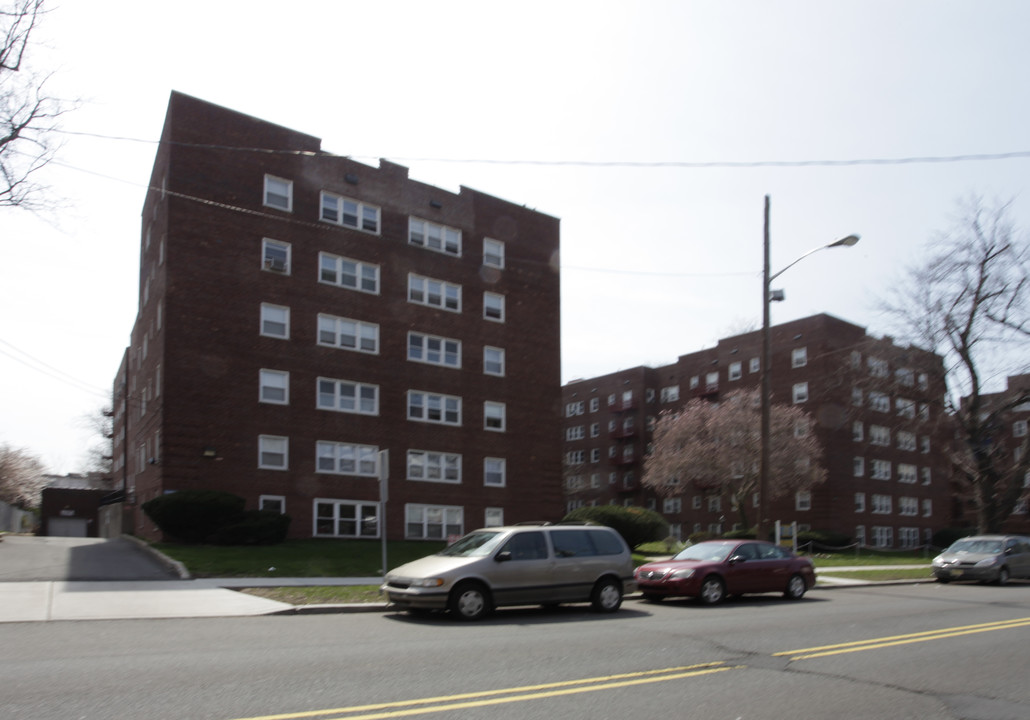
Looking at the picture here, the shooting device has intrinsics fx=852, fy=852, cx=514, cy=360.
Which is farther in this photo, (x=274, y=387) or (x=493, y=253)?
(x=493, y=253)

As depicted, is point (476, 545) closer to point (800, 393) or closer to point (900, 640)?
point (900, 640)

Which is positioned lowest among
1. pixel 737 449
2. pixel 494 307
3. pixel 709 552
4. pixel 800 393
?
pixel 709 552

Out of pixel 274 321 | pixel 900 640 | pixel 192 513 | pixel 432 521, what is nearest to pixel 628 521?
pixel 432 521

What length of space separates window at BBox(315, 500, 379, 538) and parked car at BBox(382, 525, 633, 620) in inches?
737

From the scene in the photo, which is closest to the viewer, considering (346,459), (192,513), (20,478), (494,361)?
(192,513)

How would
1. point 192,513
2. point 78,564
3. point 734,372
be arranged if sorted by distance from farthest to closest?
1. point 734,372
2. point 192,513
3. point 78,564

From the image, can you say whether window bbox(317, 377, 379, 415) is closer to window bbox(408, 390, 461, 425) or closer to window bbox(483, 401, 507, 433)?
window bbox(408, 390, 461, 425)

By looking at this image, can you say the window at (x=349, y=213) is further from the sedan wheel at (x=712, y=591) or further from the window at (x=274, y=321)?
the sedan wheel at (x=712, y=591)

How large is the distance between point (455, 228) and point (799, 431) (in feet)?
94.0

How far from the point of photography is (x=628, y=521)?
1180 inches

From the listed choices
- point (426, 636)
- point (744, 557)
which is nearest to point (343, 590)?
point (426, 636)

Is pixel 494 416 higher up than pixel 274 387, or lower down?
lower down

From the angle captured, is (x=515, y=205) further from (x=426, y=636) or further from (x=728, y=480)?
(x=426, y=636)

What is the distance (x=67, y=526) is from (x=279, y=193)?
40.8 meters
